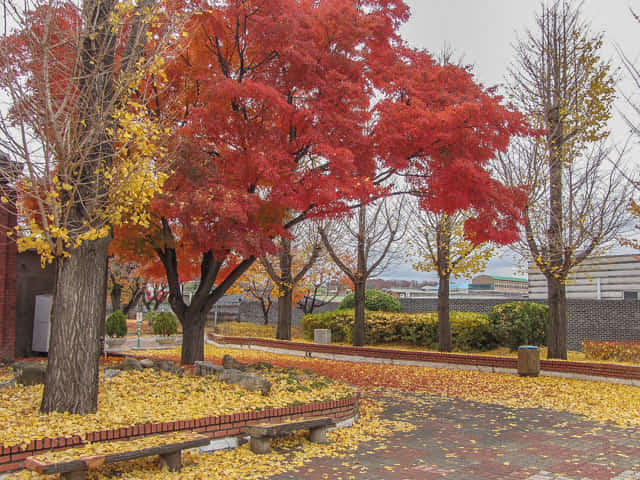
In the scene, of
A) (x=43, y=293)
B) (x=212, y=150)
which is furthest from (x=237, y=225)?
(x=43, y=293)

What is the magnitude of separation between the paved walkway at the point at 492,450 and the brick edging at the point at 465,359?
4071 mm

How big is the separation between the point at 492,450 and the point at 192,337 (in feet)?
23.9

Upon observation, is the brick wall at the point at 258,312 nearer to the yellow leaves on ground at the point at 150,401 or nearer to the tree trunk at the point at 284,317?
the tree trunk at the point at 284,317

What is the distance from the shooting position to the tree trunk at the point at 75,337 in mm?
6583

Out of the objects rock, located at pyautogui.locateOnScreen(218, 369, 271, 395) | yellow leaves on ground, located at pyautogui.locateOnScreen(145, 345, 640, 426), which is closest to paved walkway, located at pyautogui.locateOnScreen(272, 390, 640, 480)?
yellow leaves on ground, located at pyautogui.locateOnScreen(145, 345, 640, 426)

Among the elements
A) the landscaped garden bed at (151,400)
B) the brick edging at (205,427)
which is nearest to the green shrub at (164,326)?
the landscaped garden bed at (151,400)

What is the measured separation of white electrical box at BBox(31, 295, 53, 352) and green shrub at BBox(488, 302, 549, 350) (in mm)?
12486

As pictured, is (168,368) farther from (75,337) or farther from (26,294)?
(26,294)

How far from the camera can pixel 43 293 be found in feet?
46.8

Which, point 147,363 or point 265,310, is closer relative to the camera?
point 147,363

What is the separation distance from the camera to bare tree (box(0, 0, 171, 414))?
20.9 feet

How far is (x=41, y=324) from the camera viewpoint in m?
13.8

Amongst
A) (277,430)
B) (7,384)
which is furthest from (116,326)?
(277,430)

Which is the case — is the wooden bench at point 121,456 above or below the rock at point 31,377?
below
